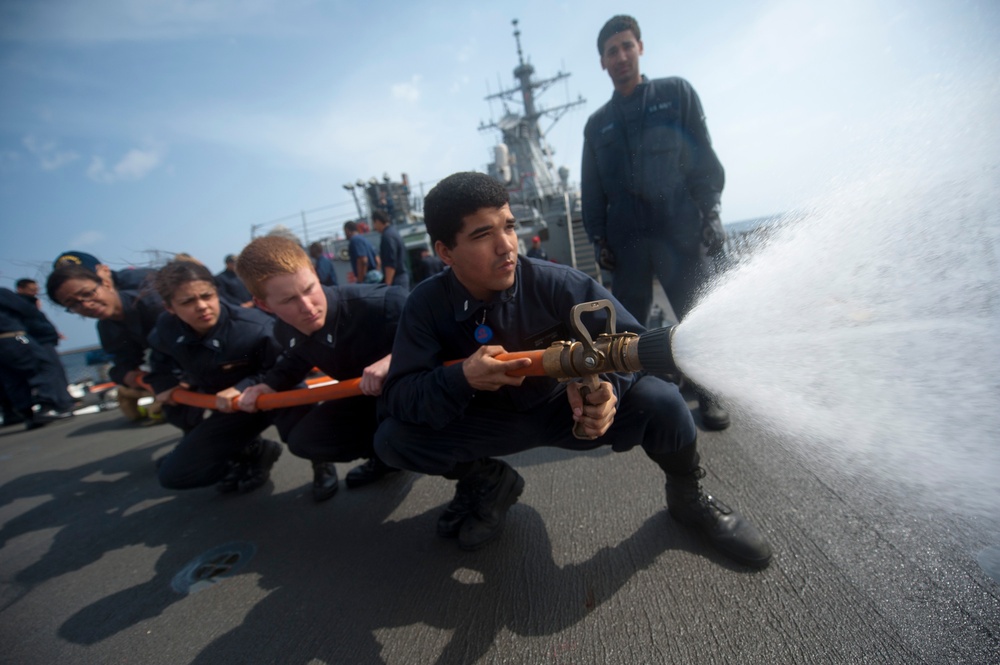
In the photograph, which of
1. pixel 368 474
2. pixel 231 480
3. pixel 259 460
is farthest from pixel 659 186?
pixel 231 480

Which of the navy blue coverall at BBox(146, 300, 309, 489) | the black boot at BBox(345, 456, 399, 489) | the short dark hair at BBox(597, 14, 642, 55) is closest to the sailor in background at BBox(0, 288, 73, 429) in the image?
the navy blue coverall at BBox(146, 300, 309, 489)

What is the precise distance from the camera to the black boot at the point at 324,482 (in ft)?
9.25

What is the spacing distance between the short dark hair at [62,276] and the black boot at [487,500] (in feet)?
11.0

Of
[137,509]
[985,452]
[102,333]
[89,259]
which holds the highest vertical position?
[89,259]

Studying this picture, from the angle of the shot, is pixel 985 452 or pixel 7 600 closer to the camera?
pixel 985 452

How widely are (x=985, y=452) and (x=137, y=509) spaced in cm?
447

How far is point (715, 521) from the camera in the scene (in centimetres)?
169

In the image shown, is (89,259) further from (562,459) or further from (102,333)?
(562,459)

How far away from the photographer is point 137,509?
10.5 feet

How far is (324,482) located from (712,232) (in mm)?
2957

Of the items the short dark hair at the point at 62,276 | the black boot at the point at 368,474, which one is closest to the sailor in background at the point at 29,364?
the short dark hair at the point at 62,276

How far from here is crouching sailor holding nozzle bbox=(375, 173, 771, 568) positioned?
1.68 meters

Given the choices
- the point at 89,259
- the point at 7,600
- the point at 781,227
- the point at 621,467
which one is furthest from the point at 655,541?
the point at 89,259

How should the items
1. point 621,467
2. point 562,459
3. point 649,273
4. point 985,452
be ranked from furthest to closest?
point 649,273 → point 562,459 → point 621,467 → point 985,452
